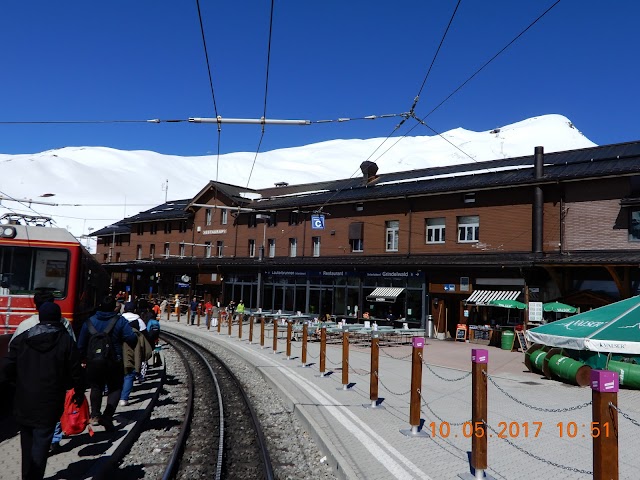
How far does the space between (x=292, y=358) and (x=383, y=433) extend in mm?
10139

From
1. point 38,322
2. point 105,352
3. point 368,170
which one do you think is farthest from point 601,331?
point 368,170

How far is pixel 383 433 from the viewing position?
7.82 m

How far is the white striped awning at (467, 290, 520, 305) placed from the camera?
23484mm

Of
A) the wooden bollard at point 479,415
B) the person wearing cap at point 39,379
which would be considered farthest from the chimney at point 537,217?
the person wearing cap at point 39,379

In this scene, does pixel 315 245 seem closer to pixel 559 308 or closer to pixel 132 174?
pixel 559 308

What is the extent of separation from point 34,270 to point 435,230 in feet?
68.3

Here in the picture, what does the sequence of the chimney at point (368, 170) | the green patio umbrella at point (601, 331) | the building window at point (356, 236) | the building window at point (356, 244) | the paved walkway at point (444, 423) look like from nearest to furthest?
1. the paved walkway at point (444, 423)
2. the green patio umbrella at point (601, 331)
3. the building window at point (356, 236)
4. the building window at point (356, 244)
5. the chimney at point (368, 170)

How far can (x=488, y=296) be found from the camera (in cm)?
2405

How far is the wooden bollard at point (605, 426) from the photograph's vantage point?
167 inches

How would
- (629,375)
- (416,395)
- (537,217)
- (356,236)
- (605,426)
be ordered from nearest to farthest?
(605,426) < (416,395) < (629,375) < (537,217) < (356,236)

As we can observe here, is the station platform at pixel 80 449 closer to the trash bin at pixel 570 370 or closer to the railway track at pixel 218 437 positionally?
the railway track at pixel 218 437

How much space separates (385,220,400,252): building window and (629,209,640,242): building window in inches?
467

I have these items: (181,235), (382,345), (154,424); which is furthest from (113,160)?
(154,424)

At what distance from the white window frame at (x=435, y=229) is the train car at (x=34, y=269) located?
19.6 m
